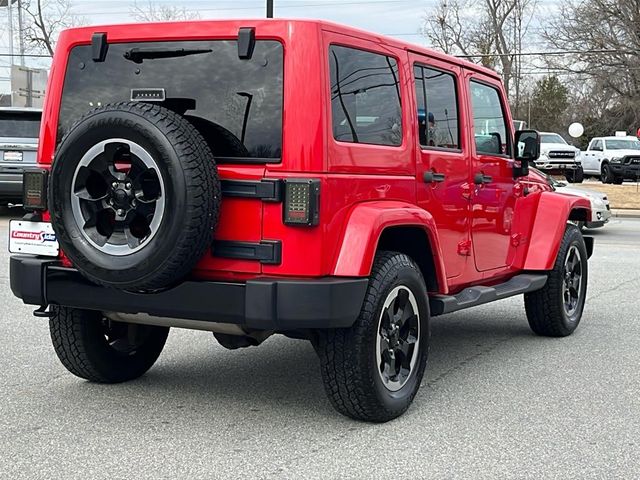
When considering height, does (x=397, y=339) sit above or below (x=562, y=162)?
below

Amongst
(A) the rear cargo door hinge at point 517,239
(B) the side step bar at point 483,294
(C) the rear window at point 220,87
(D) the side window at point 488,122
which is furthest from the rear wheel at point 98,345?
(A) the rear cargo door hinge at point 517,239

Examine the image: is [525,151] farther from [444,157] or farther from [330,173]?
[330,173]

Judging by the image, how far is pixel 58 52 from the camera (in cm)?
502

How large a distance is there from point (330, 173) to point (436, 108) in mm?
1436

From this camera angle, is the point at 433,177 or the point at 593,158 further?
the point at 593,158

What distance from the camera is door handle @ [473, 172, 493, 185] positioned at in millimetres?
5961

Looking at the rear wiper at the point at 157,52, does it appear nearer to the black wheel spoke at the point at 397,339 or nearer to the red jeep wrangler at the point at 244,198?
the red jeep wrangler at the point at 244,198

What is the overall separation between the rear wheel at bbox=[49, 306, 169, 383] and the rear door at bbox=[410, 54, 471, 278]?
1.89 m

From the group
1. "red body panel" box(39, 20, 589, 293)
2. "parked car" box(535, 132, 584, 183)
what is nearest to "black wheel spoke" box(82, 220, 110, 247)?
"red body panel" box(39, 20, 589, 293)

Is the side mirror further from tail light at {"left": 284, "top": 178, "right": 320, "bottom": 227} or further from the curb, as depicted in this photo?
the curb

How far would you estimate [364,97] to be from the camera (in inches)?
189

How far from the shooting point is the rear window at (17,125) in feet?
50.0

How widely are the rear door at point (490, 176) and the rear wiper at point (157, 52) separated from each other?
2.16 metres

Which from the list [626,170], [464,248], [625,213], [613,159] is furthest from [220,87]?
[613,159]
